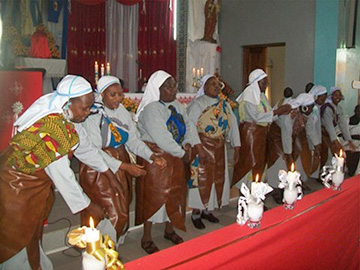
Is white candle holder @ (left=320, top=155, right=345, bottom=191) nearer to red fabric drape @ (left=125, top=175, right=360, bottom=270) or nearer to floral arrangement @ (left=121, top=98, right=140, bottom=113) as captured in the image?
red fabric drape @ (left=125, top=175, right=360, bottom=270)

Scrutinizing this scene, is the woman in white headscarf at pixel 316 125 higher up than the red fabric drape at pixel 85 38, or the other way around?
the red fabric drape at pixel 85 38

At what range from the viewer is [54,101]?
92.7 inches

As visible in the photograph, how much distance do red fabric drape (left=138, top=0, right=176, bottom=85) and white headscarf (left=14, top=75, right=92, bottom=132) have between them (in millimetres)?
7841

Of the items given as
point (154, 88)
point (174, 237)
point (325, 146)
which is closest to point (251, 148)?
point (174, 237)

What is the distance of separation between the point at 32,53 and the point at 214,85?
5.37 metres

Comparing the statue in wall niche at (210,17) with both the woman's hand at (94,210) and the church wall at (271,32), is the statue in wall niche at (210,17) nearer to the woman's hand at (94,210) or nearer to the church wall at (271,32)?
the church wall at (271,32)

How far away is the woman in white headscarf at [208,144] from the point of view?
14.0 feet

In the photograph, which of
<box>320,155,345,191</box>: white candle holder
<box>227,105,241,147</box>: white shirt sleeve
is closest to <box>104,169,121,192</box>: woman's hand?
<box>320,155,345,191</box>: white candle holder

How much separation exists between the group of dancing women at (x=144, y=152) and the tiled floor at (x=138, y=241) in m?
0.12

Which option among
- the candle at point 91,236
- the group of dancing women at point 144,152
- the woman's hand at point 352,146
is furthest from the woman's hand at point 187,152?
the woman's hand at point 352,146

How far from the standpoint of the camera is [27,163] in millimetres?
2215

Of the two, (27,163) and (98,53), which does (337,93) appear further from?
(98,53)

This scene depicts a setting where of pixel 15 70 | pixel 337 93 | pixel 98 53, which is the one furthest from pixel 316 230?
pixel 98 53

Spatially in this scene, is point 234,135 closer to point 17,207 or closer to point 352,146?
point 17,207
